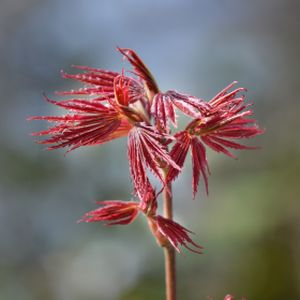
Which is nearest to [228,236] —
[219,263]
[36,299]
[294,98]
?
[219,263]

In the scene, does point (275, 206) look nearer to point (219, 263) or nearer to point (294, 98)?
point (219, 263)

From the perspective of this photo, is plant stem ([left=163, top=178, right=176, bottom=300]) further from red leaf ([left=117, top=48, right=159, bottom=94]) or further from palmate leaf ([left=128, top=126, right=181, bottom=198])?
red leaf ([left=117, top=48, right=159, bottom=94])

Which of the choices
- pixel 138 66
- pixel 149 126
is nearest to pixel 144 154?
pixel 149 126

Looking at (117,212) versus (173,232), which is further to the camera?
(117,212)

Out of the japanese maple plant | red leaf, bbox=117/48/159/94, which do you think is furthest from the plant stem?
red leaf, bbox=117/48/159/94

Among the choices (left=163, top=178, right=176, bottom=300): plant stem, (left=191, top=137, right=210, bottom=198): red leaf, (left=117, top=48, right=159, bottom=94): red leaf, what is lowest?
(left=163, top=178, right=176, bottom=300): plant stem

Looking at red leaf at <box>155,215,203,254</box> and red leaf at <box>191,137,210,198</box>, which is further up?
red leaf at <box>191,137,210,198</box>

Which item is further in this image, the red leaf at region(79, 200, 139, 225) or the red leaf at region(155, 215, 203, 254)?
the red leaf at region(79, 200, 139, 225)

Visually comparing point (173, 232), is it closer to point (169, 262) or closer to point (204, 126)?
point (169, 262)
